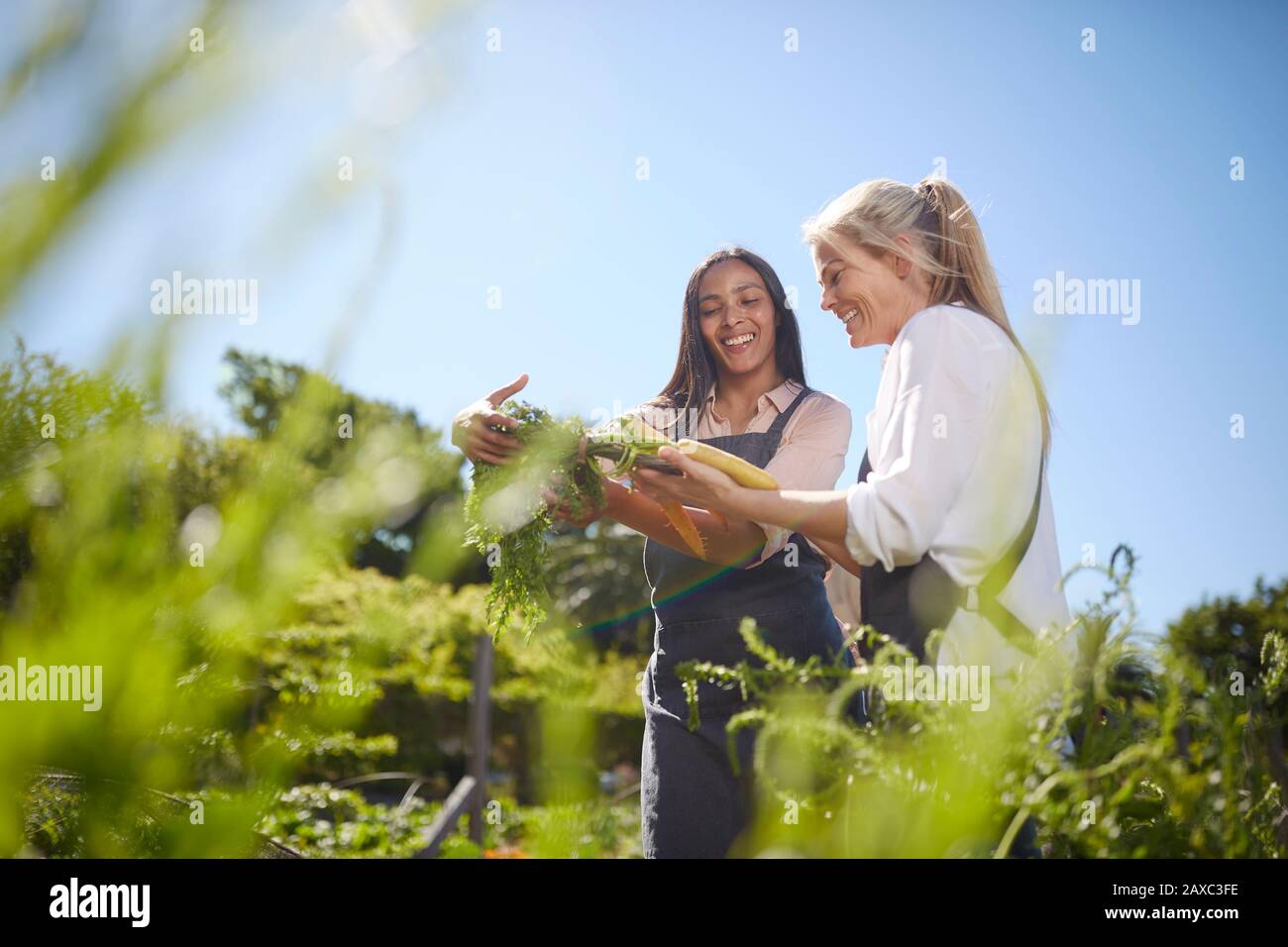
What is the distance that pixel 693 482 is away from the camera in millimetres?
1970

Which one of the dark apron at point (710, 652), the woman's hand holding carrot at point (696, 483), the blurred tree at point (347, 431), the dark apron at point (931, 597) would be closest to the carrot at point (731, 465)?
the woman's hand holding carrot at point (696, 483)

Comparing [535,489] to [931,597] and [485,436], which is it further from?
[931,597]

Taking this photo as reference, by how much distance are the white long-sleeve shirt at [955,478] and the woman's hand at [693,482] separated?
31cm

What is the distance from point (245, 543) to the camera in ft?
1.50

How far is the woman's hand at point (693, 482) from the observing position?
1925 mm

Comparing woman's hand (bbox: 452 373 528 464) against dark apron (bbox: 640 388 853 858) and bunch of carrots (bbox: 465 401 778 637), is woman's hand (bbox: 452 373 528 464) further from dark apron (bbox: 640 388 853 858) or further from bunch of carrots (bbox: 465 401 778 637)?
dark apron (bbox: 640 388 853 858)

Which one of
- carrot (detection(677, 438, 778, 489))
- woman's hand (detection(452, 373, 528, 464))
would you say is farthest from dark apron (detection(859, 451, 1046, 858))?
woman's hand (detection(452, 373, 528, 464))

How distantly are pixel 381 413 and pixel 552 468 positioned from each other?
155 centimetres

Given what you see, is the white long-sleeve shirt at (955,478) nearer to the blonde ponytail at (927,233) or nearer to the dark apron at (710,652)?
the blonde ponytail at (927,233)

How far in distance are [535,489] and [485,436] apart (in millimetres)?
190

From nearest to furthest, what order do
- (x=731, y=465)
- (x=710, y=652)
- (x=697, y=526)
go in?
(x=731, y=465), (x=697, y=526), (x=710, y=652)

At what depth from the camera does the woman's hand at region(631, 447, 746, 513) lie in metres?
1.92

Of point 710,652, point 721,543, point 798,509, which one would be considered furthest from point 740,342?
point 798,509
